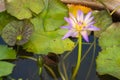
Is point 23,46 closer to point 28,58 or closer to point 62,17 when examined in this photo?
point 28,58

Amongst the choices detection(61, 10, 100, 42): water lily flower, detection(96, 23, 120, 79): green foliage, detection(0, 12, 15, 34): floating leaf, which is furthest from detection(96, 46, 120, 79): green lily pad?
detection(0, 12, 15, 34): floating leaf

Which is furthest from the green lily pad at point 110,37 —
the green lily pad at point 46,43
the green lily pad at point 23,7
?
the green lily pad at point 23,7

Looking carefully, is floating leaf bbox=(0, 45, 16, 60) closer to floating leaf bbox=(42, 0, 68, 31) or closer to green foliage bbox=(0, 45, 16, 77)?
green foliage bbox=(0, 45, 16, 77)

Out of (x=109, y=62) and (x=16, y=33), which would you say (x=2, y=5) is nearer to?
(x=16, y=33)

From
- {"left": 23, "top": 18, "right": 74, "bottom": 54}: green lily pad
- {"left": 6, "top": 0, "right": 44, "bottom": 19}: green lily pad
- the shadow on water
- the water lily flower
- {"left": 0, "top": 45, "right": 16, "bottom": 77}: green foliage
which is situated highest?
{"left": 6, "top": 0, "right": 44, "bottom": 19}: green lily pad

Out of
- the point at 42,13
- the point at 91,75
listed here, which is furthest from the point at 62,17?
the point at 91,75

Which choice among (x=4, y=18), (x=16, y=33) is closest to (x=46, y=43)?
(x=16, y=33)
